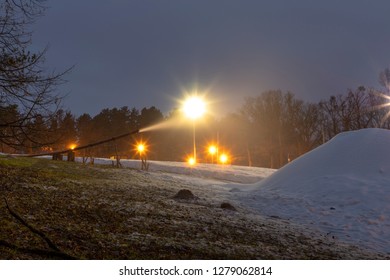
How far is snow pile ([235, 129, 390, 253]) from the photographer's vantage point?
35.3ft

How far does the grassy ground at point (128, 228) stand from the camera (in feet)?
19.0

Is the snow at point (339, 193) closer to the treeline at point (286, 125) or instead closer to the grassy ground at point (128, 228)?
the grassy ground at point (128, 228)

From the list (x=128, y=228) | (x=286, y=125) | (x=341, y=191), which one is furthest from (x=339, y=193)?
(x=286, y=125)

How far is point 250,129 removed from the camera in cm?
6394

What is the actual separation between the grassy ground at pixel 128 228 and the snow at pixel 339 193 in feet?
5.15

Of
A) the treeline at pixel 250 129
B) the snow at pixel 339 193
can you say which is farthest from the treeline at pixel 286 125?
the snow at pixel 339 193

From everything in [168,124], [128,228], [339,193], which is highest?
[168,124]

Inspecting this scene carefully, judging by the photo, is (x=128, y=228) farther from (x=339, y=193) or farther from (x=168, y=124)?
(x=168, y=124)

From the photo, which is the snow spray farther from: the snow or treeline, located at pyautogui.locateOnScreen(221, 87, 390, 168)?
the snow

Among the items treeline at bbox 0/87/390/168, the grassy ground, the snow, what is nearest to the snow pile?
the snow

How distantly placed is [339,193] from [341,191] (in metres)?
0.21
